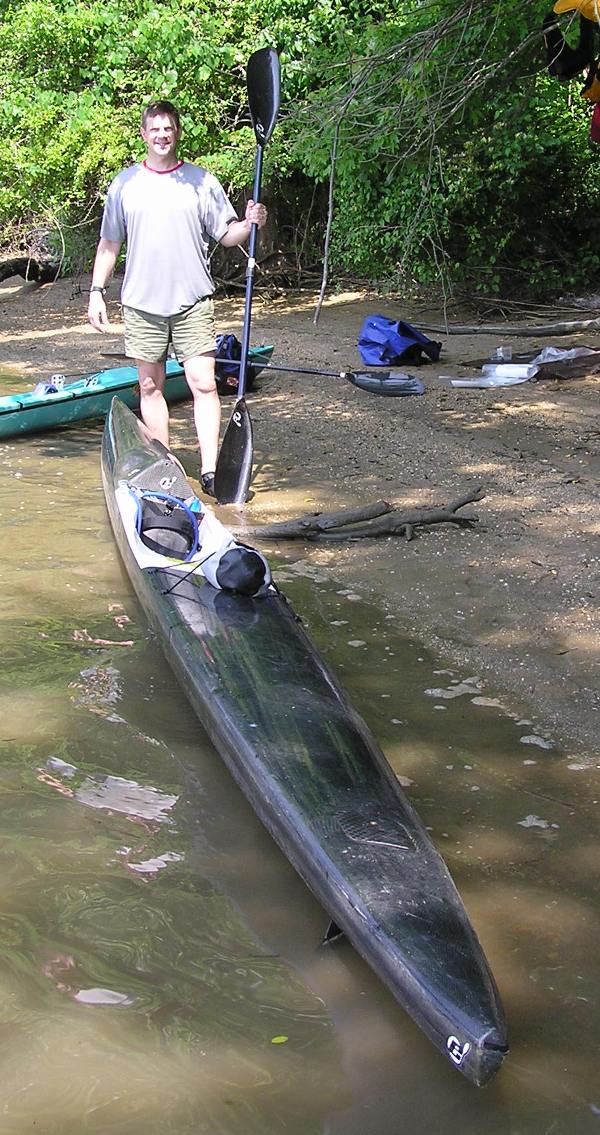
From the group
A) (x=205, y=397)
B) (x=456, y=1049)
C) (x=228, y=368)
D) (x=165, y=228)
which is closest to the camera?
(x=456, y=1049)

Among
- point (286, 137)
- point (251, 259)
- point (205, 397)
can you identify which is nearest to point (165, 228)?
point (251, 259)

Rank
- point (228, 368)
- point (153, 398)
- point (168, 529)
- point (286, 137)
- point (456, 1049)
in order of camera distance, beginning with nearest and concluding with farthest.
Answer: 1. point (456, 1049)
2. point (168, 529)
3. point (153, 398)
4. point (228, 368)
5. point (286, 137)

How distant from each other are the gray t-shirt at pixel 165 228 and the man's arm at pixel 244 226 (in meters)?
0.04

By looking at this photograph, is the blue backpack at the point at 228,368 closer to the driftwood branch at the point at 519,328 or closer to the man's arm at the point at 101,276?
the driftwood branch at the point at 519,328

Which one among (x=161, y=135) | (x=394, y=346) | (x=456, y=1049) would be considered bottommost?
(x=456, y=1049)

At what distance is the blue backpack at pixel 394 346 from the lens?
31.1 feet

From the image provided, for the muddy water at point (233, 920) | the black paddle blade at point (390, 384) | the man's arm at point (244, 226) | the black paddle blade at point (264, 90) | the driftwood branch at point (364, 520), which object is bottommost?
the muddy water at point (233, 920)

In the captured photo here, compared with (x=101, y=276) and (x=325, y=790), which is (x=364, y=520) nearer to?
(x=101, y=276)

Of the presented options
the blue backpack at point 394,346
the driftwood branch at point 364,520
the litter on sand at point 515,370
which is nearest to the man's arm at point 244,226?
the driftwood branch at point 364,520

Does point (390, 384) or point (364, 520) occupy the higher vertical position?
point (390, 384)

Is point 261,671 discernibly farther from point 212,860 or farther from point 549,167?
point 549,167

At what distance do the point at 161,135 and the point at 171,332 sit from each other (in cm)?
95

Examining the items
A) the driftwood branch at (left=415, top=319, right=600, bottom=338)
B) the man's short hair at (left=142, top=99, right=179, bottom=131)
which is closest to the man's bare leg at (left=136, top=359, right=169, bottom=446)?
the man's short hair at (left=142, top=99, right=179, bottom=131)

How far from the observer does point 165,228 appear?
559 centimetres
